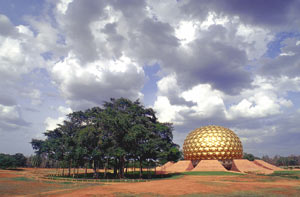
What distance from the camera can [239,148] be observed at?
56.0m

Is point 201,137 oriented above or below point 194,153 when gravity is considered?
above

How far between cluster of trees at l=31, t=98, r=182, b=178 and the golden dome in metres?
13.3

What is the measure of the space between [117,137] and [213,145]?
2702 centimetres

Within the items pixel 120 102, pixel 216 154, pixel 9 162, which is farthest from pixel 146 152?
pixel 9 162

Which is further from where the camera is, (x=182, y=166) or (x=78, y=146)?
(x=182, y=166)

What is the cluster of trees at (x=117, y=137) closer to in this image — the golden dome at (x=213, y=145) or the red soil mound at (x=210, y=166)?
the red soil mound at (x=210, y=166)

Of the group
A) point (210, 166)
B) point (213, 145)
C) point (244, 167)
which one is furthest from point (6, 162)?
point (244, 167)

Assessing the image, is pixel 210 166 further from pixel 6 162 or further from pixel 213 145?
pixel 6 162

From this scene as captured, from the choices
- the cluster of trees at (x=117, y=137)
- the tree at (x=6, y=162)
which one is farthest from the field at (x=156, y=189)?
the tree at (x=6, y=162)

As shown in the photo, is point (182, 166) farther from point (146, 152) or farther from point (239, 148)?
point (146, 152)

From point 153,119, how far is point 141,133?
9.46 m

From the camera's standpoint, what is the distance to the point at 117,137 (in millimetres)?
37781

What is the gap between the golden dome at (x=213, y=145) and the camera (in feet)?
173

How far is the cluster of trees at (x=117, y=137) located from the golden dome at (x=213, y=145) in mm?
13280
